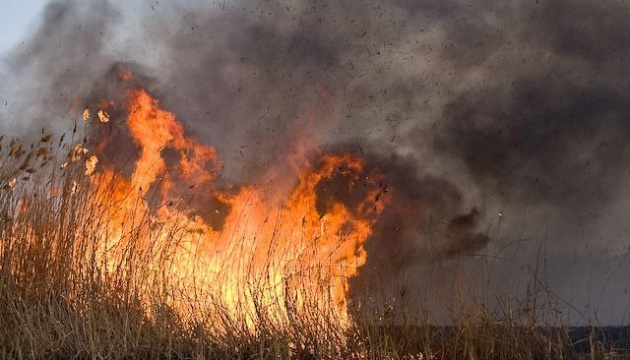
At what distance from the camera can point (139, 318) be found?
501 cm

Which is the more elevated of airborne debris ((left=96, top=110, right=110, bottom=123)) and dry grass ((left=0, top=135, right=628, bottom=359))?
airborne debris ((left=96, top=110, right=110, bottom=123))

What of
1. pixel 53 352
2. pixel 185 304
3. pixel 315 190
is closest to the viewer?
Result: pixel 53 352

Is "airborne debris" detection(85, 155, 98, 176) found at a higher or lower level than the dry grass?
higher

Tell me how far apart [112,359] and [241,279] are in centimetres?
100

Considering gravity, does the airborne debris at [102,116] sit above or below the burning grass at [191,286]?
above

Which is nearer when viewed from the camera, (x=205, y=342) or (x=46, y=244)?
(x=205, y=342)

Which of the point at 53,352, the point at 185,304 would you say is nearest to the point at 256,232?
the point at 185,304

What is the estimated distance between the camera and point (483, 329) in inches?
189

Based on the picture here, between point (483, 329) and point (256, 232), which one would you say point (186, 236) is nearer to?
point (256, 232)

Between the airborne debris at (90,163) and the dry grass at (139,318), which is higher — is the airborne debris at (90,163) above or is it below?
above

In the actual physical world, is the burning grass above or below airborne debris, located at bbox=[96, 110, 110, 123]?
below

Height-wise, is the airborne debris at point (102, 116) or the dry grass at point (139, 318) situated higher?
the airborne debris at point (102, 116)

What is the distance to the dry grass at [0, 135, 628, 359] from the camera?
471 centimetres

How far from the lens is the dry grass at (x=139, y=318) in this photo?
4.71 m
